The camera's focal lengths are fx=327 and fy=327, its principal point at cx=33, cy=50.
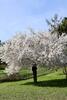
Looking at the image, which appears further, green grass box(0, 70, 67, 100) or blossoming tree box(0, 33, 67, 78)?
blossoming tree box(0, 33, 67, 78)

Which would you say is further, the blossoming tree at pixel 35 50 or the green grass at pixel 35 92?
the blossoming tree at pixel 35 50

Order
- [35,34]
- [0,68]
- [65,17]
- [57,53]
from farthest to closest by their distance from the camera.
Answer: [0,68]
[65,17]
[35,34]
[57,53]

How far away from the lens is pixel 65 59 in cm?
3512

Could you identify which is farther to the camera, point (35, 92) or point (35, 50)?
point (35, 50)

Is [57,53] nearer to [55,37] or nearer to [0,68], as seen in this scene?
[55,37]

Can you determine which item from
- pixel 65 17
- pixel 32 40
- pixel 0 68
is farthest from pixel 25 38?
pixel 0 68

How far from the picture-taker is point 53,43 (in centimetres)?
3616

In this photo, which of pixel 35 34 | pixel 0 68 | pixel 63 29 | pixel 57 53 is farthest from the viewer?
pixel 0 68

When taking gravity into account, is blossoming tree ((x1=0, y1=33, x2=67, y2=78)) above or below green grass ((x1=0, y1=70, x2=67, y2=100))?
above

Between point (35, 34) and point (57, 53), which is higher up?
point (35, 34)

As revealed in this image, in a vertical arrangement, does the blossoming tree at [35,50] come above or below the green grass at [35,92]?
above

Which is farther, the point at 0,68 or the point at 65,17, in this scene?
the point at 0,68

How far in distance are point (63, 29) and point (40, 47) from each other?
24.9 m

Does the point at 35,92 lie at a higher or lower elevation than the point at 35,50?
lower
